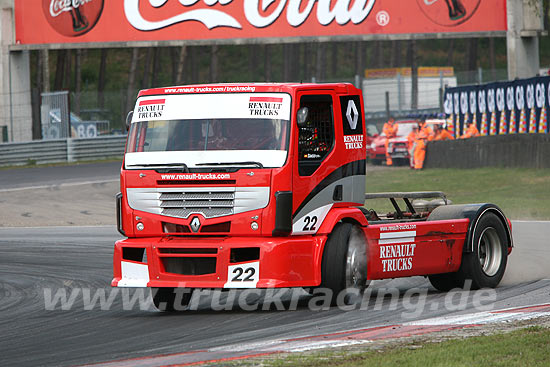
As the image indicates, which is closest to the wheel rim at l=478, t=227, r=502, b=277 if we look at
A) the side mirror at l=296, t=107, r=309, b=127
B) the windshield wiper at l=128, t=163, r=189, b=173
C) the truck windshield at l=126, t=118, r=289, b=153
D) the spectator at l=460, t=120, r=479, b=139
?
the side mirror at l=296, t=107, r=309, b=127

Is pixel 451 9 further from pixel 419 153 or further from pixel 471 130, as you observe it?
pixel 419 153

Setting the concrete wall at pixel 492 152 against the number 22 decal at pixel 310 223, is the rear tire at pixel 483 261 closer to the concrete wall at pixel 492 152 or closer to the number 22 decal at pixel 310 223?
the number 22 decal at pixel 310 223

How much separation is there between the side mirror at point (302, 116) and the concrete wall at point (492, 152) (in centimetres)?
1647

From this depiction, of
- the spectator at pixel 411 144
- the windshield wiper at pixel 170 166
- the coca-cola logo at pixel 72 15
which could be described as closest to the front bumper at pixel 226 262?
the windshield wiper at pixel 170 166

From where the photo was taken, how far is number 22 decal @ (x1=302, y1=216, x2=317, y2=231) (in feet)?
32.0

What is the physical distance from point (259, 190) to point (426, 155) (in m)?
21.3

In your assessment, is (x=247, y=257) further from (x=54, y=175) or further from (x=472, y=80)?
(x=472, y=80)

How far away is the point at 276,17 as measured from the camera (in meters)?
34.9

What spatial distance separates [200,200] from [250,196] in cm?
49

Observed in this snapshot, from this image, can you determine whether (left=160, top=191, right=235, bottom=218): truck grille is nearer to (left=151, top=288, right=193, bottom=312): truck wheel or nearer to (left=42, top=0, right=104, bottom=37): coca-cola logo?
(left=151, top=288, right=193, bottom=312): truck wheel

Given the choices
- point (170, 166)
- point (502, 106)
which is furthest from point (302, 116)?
point (502, 106)

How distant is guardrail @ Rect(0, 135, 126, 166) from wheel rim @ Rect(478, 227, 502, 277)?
82.5ft

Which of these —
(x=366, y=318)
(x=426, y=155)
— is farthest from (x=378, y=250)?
(x=426, y=155)

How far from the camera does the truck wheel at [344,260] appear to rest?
9781 mm
